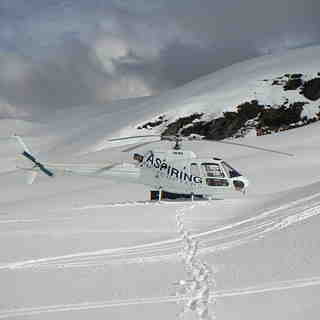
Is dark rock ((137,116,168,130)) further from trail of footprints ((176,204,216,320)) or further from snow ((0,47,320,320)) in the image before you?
trail of footprints ((176,204,216,320))

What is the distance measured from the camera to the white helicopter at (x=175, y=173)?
15.9 meters

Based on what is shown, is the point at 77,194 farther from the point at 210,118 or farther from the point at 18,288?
the point at 210,118

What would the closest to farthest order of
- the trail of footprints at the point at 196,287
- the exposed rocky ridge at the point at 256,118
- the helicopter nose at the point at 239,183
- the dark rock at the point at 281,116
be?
the trail of footprints at the point at 196,287 → the helicopter nose at the point at 239,183 → the exposed rocky ridge at the point at 256,118 → the dark rock at the point at 281,116

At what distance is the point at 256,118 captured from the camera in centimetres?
6284

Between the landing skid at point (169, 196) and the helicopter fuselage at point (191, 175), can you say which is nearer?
the helicopter fuselage at point (191, 175)

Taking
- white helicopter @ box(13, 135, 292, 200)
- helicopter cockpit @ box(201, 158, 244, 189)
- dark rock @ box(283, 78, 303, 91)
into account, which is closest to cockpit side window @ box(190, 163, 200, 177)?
white helicopter @ box(13, 135, 292, 200)

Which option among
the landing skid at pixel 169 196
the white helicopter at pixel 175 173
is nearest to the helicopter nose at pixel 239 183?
the white helicopter at pixel 175 173

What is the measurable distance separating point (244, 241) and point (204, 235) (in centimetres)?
123

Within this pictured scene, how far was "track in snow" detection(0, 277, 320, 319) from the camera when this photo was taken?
555cm

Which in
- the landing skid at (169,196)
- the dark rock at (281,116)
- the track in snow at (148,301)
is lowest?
the track in snow at (148,301)

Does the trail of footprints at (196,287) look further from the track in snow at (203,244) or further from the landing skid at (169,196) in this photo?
the landing skid at (169,196)

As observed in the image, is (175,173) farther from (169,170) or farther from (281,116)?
(281,116)

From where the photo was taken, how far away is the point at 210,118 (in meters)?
65.9

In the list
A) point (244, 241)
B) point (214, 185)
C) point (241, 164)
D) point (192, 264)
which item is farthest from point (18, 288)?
Answer: point (241, 164)
